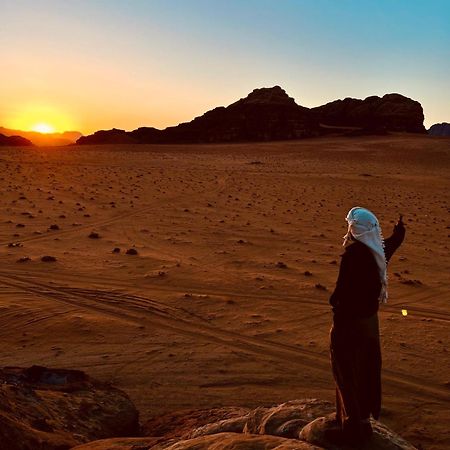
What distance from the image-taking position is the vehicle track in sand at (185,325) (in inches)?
282

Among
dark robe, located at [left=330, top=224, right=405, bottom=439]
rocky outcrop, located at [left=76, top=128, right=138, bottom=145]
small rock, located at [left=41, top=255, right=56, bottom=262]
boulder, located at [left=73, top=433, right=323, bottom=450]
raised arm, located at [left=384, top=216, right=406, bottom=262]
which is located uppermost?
rocky outcrop, located at [left=76, top=128, right=138, bottom=145]

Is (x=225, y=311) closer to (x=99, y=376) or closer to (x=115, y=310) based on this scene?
(x=115, y=310)

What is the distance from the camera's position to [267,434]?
171 inches

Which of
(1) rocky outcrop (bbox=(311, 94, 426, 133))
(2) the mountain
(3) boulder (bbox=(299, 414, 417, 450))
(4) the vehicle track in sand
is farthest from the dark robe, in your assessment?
(2) the mountain

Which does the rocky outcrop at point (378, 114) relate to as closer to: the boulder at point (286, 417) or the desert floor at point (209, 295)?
the desert floor at point (209, 295)

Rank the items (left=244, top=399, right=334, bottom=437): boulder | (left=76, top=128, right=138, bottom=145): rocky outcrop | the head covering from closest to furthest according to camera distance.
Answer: the head covering → (left=244, top=399, right=334, bottom=437): boulder → (left=76, top=128, right=138, bottom=145): rocky outcrop

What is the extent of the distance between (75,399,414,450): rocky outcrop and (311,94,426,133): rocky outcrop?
7551 centimetres

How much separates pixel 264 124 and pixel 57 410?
73893mm

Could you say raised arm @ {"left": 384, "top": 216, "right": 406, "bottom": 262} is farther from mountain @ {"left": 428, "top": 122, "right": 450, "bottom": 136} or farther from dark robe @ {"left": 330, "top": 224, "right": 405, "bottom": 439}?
mountain @ {"left": 428, "top": 122, "right": 450, "bottom": 136}

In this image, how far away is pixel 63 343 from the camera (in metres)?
8.36

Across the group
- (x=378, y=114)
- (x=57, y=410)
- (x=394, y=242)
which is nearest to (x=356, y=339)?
(x=394, y=242)

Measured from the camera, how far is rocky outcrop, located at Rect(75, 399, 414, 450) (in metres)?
3.93

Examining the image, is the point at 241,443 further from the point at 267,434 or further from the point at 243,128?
the point at 243,128

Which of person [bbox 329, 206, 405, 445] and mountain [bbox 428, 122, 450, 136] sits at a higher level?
mountain [bbox 428, 122, 450, 136]
